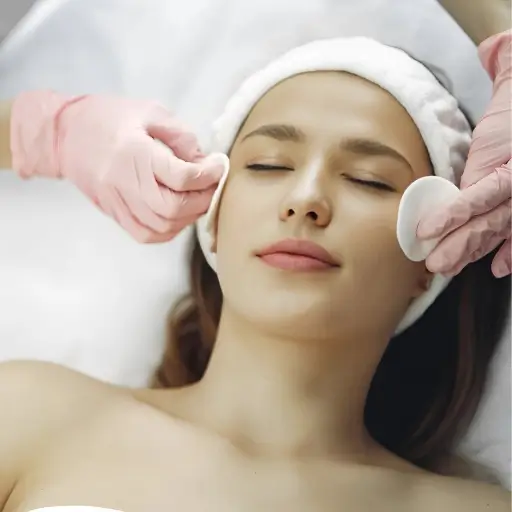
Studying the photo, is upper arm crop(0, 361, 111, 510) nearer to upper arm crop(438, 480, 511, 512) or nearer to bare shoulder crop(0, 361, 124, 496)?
bare shoulder crop(0, 361, 124, 496)

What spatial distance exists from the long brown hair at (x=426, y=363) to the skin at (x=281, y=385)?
3cm

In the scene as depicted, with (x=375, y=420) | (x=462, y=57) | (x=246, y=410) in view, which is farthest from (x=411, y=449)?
(x=462, y=57)

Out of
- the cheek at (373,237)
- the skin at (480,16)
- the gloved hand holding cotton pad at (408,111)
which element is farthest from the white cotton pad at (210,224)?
the skin at (480,16)

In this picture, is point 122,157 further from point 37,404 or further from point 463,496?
point 463,496

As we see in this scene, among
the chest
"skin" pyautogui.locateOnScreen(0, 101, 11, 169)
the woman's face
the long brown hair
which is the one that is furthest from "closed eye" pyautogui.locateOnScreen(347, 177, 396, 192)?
"skin" pyautogui.locateOnScreen(0, 101, 11, 169)

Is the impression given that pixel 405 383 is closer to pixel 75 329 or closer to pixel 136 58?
pixel 75 329

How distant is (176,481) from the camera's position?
716 millimetres

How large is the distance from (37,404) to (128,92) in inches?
13.5

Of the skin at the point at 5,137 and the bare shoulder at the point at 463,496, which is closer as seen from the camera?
the bare shoulder at the point at 463,496

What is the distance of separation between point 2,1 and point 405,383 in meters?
0.59

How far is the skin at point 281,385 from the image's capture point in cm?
73

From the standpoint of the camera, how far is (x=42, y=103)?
85 cm

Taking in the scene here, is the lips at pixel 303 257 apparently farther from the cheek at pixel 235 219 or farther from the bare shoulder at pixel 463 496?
the bare shoulder at pixel 463 496

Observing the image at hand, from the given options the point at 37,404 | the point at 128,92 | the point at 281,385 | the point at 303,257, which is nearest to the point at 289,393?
the point at 281,385
